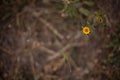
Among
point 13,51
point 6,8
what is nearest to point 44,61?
point 13,51

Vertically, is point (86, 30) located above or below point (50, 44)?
above

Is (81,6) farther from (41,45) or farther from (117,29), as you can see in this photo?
(41,45)

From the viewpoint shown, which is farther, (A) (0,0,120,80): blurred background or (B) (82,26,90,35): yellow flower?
(A) (0,0,120,80): blurred background

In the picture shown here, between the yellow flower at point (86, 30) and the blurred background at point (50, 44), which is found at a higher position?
the yellow flower at point (86, 30)

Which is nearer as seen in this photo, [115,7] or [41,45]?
[115,7]

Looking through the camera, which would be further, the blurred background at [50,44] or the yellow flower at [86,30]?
the blurred background at [50,44]

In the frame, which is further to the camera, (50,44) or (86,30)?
(50,44)

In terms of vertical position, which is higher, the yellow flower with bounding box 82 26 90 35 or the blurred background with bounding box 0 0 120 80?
the yellow flower with bounding box 82 26 90 35

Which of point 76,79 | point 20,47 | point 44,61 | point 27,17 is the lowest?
point 76,79
